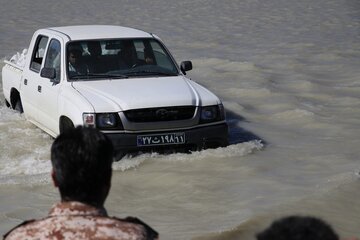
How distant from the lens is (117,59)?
10.6m

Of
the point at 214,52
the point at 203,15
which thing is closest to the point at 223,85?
the point at 214,52

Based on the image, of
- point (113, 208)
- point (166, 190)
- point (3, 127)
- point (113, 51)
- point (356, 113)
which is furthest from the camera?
point (356, 113)

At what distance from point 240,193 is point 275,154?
6.67 feet

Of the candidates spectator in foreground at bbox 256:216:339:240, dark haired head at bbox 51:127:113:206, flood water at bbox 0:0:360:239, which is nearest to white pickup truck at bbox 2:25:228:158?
flood water at bbox 0:0:360:239

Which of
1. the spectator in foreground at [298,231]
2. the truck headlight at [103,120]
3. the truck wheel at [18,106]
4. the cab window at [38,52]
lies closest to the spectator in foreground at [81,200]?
the spectator in foreground at [298,231]

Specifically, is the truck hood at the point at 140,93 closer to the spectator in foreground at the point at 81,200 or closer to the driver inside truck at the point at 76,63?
the driver inside truck at the point at 76,63

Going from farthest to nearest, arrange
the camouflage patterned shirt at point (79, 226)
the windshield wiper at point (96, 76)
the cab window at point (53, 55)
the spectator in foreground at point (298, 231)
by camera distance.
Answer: the cab window at point (53, 55) < the windshield wiper at point (96, 76) < the camouflage patterned shirt at point (79, 226) < the spectator in foreground at point (298, 231)

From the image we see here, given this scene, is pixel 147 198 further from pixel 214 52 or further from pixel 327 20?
pixel 327 20

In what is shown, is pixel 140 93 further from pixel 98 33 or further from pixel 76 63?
pixel 98 33

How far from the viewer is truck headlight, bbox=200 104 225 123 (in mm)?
9750

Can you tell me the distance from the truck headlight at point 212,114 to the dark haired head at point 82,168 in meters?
6.48

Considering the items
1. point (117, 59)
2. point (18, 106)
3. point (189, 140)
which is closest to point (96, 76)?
point (117, 59)

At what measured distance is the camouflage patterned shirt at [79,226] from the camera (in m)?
3.15

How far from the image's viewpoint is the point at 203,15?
30797 mm
